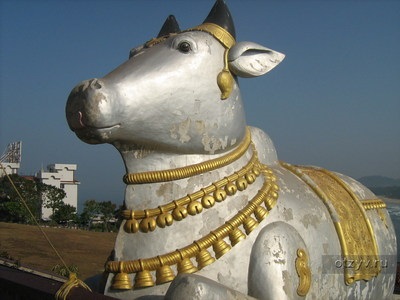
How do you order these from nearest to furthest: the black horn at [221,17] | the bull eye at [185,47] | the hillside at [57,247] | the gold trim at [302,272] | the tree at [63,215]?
the gold trim at [302,272], the bull eye at [185,47], the black horn at [221,17], the hillside at [57,247], the tree at [63,215]

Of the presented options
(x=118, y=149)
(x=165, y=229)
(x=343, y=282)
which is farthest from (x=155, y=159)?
(x=343, y=282)

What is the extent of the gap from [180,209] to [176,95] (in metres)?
0.57

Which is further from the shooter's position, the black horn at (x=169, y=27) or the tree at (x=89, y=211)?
the tree at (x=89, y=211)

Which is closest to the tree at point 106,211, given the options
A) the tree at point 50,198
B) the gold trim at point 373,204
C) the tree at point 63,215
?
the tree at point 63,215

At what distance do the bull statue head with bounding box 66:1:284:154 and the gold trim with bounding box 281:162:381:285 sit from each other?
2.25 ft

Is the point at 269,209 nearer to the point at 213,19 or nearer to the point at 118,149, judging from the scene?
the point at 118,149

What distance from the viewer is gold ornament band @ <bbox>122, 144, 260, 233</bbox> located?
2.28 metres

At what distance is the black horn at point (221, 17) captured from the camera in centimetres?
257

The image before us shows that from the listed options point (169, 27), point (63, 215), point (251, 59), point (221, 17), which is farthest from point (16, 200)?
point (251, 59)

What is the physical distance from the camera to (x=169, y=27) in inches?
112

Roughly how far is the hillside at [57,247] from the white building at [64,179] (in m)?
24.8

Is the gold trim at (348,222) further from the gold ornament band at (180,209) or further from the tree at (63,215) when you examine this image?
the tree at (63,215)

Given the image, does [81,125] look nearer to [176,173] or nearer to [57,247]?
[176,173]

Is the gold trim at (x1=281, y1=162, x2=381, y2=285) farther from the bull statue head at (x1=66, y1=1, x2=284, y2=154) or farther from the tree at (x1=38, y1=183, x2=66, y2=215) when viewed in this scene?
the tree at (x1=38, y1=183, x2=66, y2=215)
